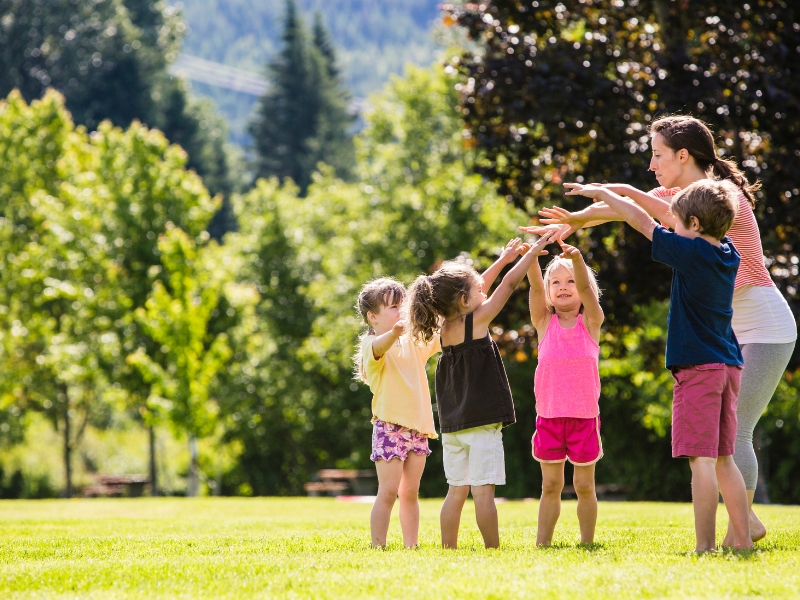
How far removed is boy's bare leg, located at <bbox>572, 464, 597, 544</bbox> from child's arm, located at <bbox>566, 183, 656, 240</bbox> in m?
1.38

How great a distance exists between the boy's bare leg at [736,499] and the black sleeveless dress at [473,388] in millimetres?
1141

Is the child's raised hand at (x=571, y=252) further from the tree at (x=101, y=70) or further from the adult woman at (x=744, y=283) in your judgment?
the tree at (x=101, y=70)

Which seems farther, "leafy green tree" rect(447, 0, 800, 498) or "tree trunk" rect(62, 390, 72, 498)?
"tree trunk" rect(62, 390, 72, 498)

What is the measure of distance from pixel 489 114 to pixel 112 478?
18225mm

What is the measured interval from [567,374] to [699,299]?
937 mm

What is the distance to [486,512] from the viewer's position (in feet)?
17.9

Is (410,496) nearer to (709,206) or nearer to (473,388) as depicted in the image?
(473,388)

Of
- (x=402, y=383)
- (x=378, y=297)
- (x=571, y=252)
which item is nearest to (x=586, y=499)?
(x=402, y=383)

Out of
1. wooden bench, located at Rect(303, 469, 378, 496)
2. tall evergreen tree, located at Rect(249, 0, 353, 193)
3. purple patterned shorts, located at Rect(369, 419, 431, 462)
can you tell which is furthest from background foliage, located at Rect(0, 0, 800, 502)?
tall evergreen tree, located at Rect(249, 0, 353, 193)

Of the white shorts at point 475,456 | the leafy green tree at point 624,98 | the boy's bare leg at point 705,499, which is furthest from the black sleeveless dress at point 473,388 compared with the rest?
the leafy green tree at point 624,98

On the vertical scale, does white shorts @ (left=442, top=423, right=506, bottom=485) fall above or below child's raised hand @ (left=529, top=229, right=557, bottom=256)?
below

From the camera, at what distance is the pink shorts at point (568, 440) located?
545 cm

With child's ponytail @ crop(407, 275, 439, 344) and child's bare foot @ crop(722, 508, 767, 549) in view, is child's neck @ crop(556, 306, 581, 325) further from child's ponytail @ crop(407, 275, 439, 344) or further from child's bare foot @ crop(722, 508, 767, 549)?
child's bare foot @ crop(722, 508, 767, 549)

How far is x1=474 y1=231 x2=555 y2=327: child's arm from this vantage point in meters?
5.39
